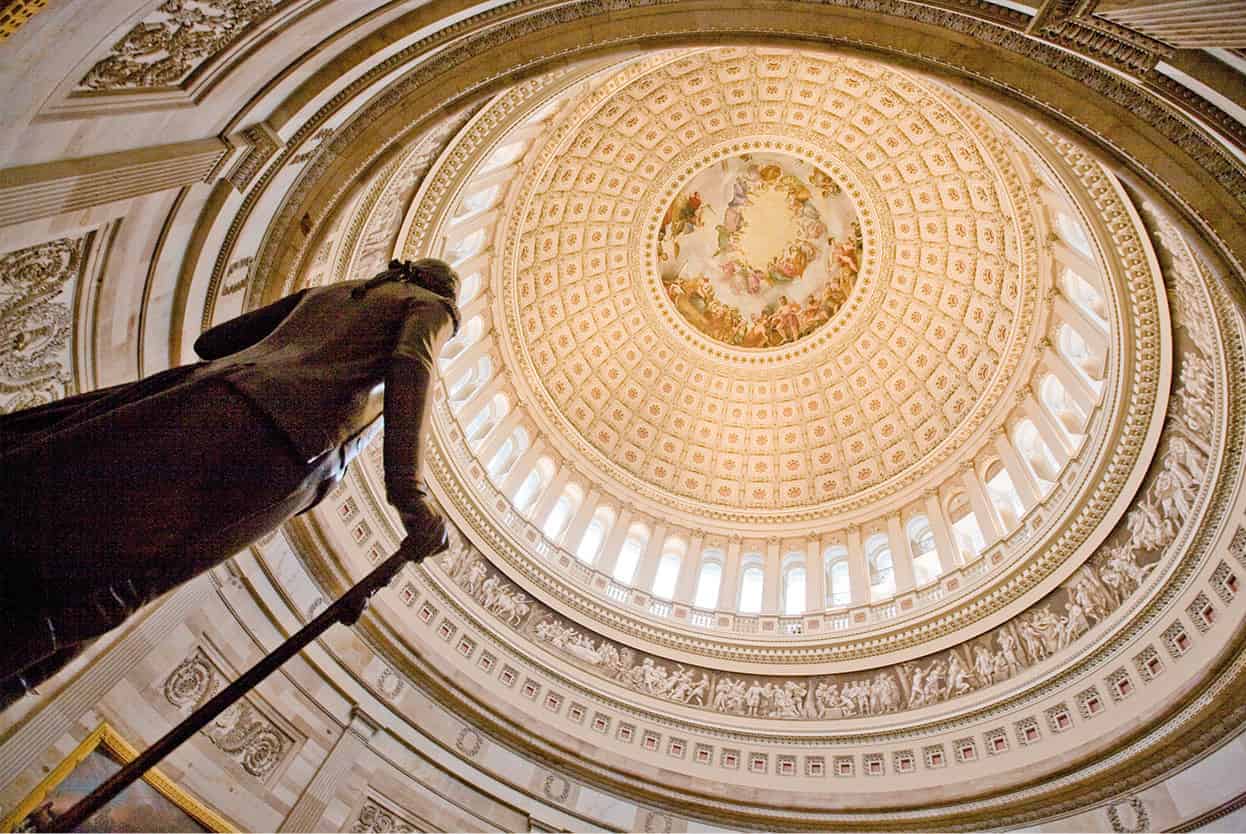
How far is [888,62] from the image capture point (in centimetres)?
845

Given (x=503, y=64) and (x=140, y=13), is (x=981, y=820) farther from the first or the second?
(x=140, y=13)

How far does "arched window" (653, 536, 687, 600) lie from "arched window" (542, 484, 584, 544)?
2.82 meters

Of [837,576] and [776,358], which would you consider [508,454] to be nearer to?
[837,576]

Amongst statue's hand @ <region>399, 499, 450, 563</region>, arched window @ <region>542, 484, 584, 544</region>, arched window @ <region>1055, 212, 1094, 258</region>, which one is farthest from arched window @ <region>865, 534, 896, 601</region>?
statue's hand @ <region>399, 499, 450, 563</region>

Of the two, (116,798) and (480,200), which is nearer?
(116,798)

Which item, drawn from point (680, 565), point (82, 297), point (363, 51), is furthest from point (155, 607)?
point (680, 565)

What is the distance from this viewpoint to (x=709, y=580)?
817 inches

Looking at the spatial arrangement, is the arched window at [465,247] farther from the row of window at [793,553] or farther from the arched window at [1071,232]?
the arched window at [1071,232]

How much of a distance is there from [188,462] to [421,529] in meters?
1.10

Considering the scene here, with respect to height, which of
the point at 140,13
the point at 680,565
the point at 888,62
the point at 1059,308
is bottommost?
the point at 140,13

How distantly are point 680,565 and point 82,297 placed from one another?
16770 millimetres

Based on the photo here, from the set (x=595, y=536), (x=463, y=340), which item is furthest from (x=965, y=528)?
(x=463, y=340)

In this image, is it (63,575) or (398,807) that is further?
(398,807)

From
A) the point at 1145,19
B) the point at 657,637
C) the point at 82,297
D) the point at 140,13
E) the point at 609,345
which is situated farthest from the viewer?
the point at 609,345
